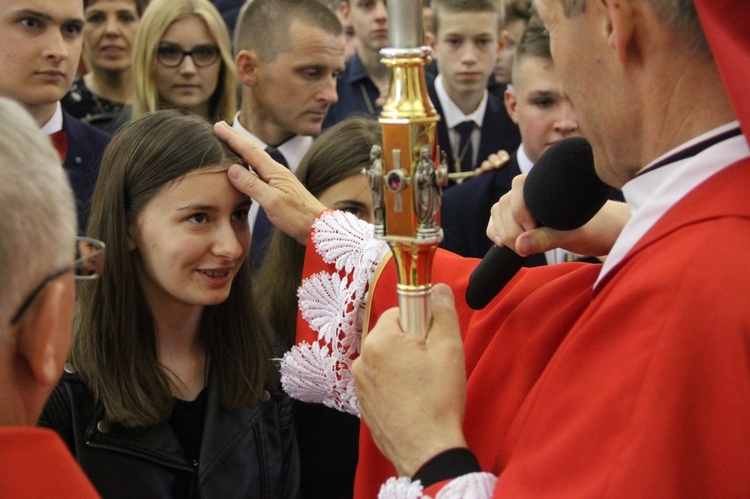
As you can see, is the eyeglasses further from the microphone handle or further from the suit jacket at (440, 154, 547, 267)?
the microphone handle

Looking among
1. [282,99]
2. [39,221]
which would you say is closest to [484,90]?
[282,99]

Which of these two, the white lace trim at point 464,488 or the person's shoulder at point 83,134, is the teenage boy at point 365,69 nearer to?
the person's shoulder at point 83,134

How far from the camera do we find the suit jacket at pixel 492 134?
228 inches

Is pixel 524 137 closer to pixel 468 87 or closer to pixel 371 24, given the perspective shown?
pixel 468 87

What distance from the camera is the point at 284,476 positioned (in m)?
2.87

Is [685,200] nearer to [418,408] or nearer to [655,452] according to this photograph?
[655,452]

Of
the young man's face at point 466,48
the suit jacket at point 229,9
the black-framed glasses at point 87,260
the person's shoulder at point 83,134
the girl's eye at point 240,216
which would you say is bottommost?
the girl's eye at point 240,216

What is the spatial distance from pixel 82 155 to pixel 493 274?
274 cm

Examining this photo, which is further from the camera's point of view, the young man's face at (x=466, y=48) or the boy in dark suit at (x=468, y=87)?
the young man's face at (x=466, y=48)

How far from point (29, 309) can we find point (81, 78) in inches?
188

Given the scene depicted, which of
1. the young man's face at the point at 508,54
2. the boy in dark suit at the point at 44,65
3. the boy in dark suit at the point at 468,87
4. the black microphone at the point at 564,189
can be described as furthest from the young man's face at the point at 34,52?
the young man's face at the point at 508,54

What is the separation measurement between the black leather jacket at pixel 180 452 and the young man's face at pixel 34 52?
1998 millimetres

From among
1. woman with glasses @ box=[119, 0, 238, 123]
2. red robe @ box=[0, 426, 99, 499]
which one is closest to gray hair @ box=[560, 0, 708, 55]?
red robe @ box=[0, 426, 99, 499]

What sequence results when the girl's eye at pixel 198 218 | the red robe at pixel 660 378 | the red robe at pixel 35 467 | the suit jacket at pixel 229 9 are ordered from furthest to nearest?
the suit jacket at pixel 229 9
the girl's eye at pixel 198 218
the red robe at pixel 660 378
the red robe at pixel 35 467
